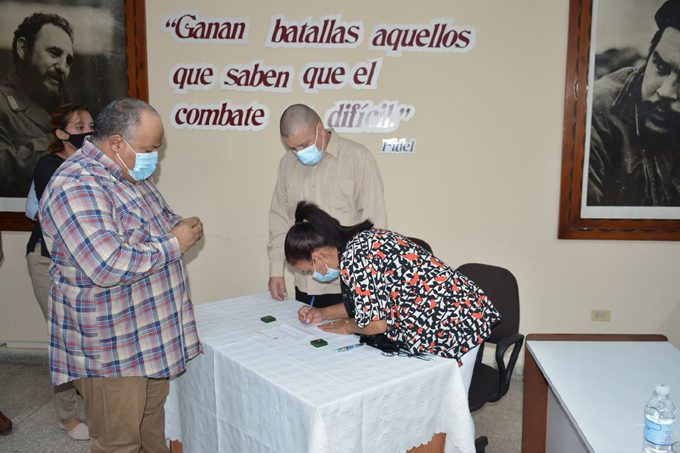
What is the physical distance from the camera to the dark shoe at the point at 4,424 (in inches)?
117

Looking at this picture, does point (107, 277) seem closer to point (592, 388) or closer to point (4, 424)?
point (592, 388)

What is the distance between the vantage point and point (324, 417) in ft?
5.32

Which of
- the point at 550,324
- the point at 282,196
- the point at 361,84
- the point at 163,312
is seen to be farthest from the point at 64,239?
the point at 550,324

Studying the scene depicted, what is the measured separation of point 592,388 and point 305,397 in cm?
99

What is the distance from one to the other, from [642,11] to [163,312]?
309 centimetres

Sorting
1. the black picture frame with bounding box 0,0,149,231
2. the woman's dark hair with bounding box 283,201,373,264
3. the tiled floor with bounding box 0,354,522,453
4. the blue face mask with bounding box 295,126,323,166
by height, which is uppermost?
the black picture frame with bounding box 0,0,149,231

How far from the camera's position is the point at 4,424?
299 centimetres

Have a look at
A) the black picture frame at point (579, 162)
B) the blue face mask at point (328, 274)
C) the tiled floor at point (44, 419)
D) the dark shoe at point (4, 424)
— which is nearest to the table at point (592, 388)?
the tiled floor at point (44, 419)

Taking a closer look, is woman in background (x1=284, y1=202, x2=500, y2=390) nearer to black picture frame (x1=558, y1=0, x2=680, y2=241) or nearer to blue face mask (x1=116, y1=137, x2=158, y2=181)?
blue face mask (x1=116, y1=137, x2=158, y2=181)

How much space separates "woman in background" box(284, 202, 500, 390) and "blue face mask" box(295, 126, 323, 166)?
634mm

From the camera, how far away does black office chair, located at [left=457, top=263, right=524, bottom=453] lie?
2.39 meters

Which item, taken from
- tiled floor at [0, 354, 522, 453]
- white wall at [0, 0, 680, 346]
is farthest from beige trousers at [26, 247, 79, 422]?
white wall at [0, 0, 680, 346]

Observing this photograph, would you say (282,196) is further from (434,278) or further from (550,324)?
(550,324)

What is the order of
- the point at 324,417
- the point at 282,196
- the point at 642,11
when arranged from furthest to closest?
the point at 642,11 → the point at 282,196 → the point at 324,417
